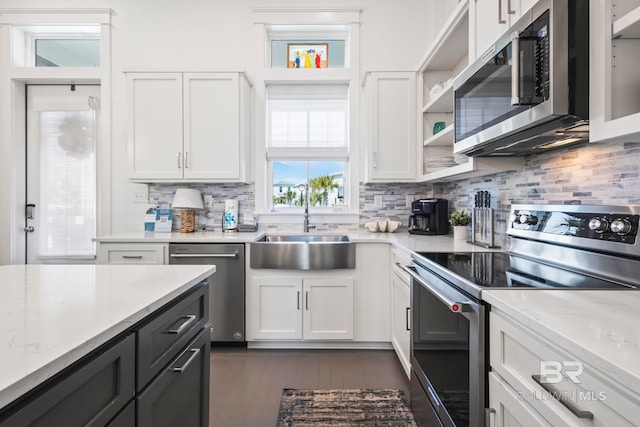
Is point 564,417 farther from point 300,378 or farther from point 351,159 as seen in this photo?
point 351,159

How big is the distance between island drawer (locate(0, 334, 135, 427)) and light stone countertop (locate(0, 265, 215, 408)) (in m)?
0.04

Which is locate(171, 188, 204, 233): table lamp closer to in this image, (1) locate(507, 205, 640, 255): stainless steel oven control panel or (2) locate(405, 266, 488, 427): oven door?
(2) locate(405, 266, 488, 427): oven door

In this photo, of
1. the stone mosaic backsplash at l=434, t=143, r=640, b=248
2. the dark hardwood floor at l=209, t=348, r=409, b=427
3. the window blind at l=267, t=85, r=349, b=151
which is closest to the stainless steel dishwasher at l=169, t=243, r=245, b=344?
the dark hardwood floor at l=209, t=348, r=409, b=427

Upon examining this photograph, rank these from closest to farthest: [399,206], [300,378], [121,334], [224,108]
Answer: [121,334] < [300,378] < [224,108] < [399,206]

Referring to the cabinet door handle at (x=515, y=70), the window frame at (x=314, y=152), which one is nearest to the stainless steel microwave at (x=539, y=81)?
the cabinet door handle at (x=515, y=70)

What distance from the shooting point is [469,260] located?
1.65 meters

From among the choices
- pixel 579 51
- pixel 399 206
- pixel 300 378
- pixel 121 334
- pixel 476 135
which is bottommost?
pixel 300 378

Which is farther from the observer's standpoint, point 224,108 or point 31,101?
point 31,101

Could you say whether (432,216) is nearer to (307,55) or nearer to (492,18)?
(492,18)

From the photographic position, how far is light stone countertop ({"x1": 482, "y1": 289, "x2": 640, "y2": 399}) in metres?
0.59

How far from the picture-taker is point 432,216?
116 inches

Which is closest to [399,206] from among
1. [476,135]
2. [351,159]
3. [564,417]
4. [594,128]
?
[351,159]

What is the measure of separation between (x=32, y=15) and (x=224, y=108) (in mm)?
2180

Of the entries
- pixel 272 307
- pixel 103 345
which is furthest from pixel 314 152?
pixel 103 345
